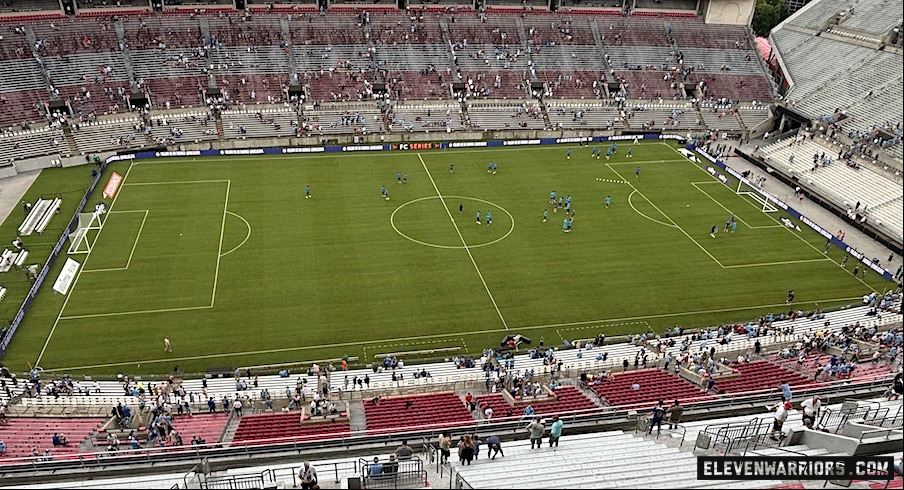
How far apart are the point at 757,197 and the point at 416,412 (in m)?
41.8

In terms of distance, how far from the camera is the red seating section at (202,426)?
2631 centimetres

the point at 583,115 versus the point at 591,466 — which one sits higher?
the point at 583,115

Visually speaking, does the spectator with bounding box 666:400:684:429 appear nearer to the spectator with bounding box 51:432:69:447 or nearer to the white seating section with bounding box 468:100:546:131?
the spectator with bounding box 51:432:69:447

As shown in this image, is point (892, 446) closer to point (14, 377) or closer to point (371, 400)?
point (371, 400)

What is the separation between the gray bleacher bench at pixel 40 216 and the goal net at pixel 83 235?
303 cm

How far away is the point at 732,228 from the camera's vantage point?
4988cm

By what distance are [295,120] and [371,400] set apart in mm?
45696

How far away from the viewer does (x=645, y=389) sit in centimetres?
2967

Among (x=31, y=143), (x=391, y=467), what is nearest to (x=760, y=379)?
(x=391, y=467)

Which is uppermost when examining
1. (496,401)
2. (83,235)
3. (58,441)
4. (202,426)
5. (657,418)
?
(657,418)

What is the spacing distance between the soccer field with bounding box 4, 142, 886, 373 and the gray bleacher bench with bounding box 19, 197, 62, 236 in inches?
165

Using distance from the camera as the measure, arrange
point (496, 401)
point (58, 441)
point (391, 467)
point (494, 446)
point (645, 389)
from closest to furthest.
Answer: point (391, 467) < point (494, 446) < point (58, 441) < point (496, 401) < point (645, 389)

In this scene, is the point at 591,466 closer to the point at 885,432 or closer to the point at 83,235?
the point at 885,432

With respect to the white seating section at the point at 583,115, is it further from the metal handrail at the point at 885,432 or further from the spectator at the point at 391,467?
the spectator at the point at 391,467
